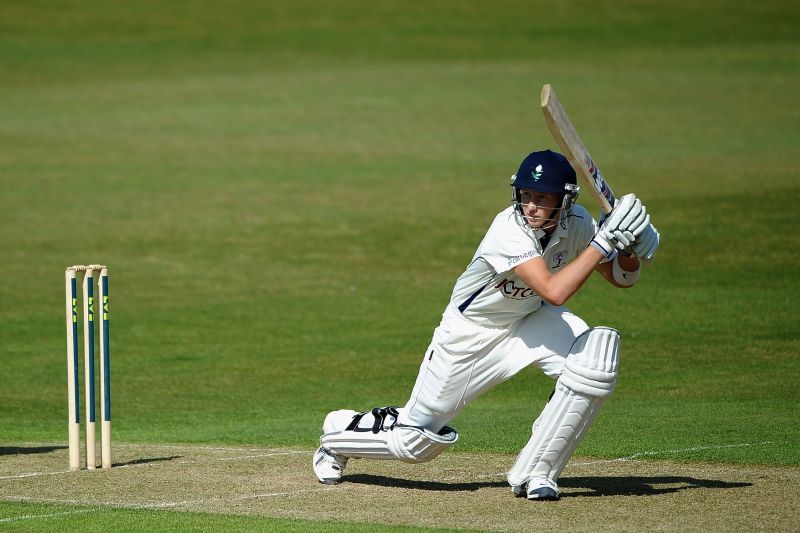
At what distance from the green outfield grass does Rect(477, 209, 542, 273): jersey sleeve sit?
1595 millimetres

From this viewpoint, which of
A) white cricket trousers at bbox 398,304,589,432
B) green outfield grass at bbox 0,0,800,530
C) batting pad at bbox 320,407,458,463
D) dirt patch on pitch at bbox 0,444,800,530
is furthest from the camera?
green outfield grass at bbox 0,0,800,530

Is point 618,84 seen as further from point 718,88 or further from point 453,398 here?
point 453,398

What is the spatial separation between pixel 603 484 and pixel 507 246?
1361 mm

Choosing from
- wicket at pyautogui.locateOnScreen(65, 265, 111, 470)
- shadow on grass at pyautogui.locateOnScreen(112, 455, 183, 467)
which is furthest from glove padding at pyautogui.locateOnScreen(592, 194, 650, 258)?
shadow on grass at pyautogui.locateOnScreen(112, 455, 183, 467)

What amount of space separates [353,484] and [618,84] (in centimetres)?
2237

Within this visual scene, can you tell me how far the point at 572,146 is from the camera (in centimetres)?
583

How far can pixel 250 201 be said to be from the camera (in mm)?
19312

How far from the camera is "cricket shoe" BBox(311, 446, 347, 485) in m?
6.53

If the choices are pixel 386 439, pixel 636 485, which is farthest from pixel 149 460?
pixel 636 485

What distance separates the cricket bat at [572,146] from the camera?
5.67 meters

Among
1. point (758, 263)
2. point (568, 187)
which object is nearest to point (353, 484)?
point (568, 187)

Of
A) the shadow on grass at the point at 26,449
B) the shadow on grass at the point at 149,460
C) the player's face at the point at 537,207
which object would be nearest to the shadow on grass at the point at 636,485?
the player's face at the point at 537,207

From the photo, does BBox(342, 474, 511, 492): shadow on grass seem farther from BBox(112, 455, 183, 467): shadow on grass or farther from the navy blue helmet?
the navy blue helmet

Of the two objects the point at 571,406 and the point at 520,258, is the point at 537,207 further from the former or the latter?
the point at 571,406
